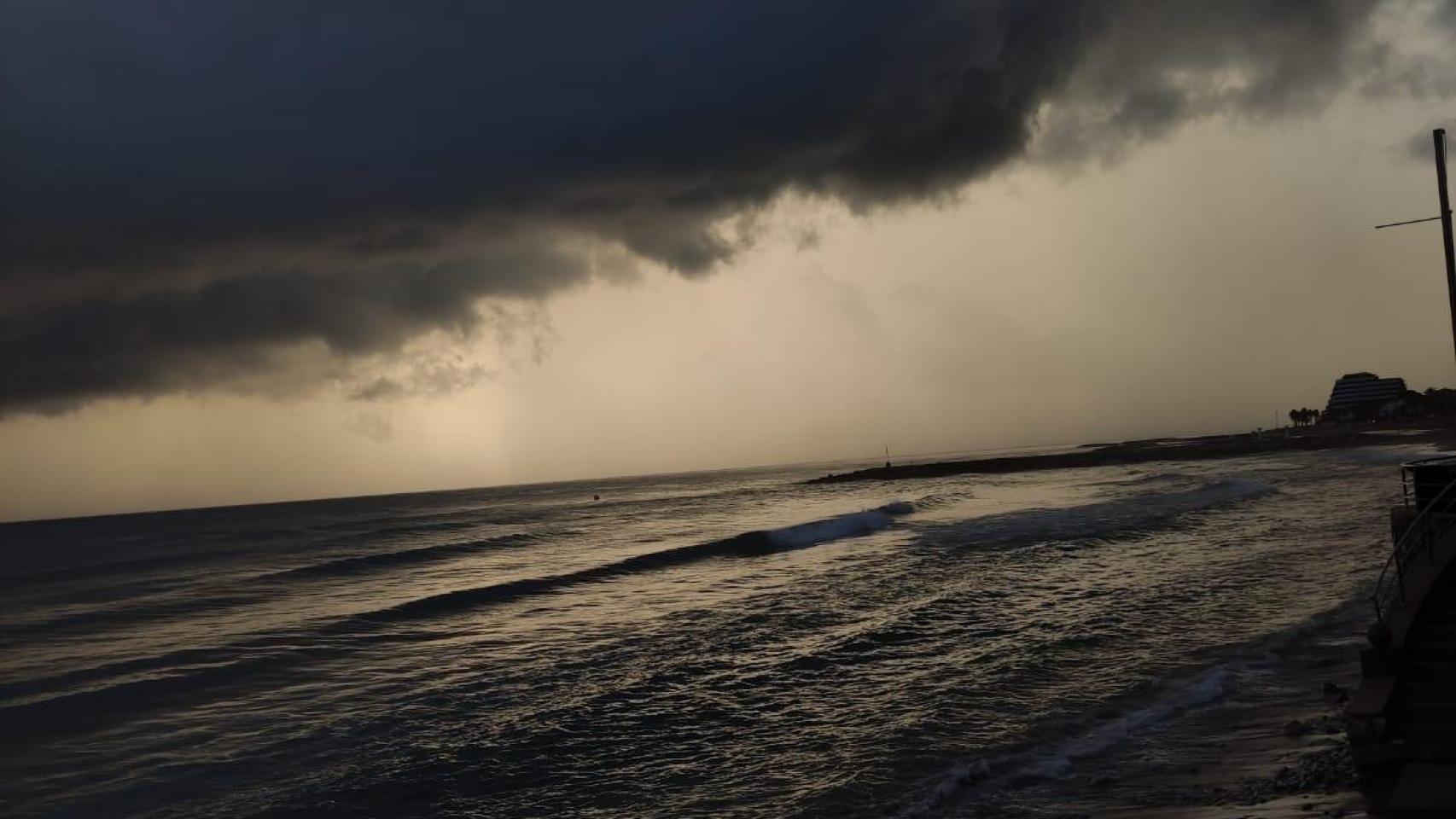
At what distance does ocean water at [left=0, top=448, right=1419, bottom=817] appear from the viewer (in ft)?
37.4

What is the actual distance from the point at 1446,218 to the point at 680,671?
1480 centimetres

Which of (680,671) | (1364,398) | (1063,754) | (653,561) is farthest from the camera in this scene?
(1364,398)

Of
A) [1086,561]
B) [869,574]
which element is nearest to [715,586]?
[869,574]

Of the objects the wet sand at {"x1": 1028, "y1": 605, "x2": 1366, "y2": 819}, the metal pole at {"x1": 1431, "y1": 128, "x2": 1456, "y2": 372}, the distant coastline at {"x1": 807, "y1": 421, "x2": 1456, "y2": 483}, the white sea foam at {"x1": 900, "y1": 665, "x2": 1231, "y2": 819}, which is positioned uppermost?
the metal pole at {"x1": 1431, "y1": 128, "x2": 1456, "y2": 372}

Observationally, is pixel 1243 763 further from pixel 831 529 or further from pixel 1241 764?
pixel 831 529

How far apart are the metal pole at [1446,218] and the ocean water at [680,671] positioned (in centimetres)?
605

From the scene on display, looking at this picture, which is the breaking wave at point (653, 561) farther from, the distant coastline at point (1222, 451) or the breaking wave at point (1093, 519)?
the distant coastline at point (1222, 451)

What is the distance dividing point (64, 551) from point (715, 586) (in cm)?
8704

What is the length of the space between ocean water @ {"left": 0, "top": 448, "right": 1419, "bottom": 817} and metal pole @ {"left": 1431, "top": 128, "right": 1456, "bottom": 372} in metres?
6.05

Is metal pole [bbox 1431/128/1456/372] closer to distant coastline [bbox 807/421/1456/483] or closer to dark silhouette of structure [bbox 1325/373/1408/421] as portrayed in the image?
distant coastline [bbox 807/421/1456/483]

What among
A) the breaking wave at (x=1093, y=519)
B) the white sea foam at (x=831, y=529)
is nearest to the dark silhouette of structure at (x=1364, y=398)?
the breaking wave at (x=1093, y=519)

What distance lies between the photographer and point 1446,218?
14.5m

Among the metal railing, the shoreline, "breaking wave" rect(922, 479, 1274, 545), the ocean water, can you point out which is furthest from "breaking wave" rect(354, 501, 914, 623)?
the metal railing

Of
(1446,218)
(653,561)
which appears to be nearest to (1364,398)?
(653,561)
